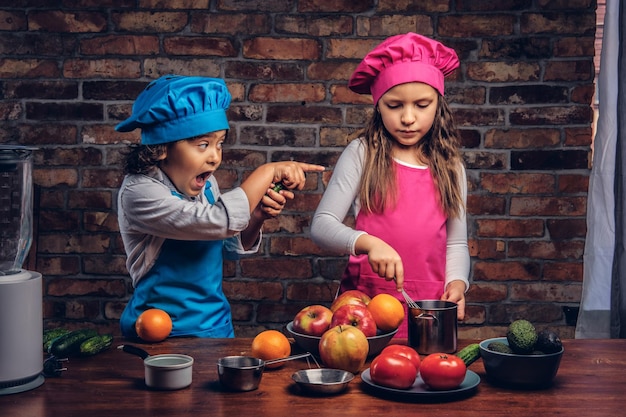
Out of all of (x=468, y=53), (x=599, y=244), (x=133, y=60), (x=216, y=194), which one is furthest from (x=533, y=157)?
(x=133, y=60)

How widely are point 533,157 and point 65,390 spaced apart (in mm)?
1989

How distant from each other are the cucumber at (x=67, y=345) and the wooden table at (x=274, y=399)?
48 mm

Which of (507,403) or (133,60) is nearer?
(507,403)

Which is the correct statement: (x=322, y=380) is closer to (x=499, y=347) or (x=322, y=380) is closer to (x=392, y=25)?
(x=499, y=347)

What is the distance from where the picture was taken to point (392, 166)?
2234mm

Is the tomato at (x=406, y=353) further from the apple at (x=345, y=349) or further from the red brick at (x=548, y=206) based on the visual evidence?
the red brick at (x=548, y=206)

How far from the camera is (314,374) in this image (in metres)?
1.40

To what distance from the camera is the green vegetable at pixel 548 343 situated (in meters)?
1.39

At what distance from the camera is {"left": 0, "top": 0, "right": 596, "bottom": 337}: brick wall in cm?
279

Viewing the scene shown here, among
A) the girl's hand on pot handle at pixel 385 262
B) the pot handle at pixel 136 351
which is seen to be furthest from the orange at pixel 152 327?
the girl's hand on pot handle at pixel 385 262

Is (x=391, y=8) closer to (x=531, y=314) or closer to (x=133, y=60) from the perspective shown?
(x=133, y=60)

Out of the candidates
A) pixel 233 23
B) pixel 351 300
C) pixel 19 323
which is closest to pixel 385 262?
pixel 351 300

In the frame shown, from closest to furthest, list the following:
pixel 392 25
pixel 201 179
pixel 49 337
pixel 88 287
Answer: pixel 49 337 < pixel 201 179 < pixel 392 25 < pixel 88 287

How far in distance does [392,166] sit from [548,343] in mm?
944
